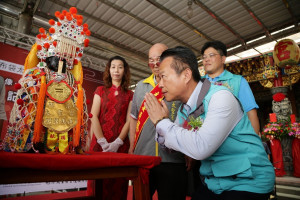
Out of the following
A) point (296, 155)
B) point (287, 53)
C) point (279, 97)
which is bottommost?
point (296, 155)

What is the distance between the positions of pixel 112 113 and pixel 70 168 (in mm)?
1262

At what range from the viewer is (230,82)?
1.97 m

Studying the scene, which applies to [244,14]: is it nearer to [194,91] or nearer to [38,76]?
[194,91]

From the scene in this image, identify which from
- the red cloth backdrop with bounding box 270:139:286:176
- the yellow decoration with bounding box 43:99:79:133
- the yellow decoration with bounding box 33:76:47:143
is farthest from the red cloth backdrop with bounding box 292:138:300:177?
the yellow decoration with bounding box 33:76:47:143

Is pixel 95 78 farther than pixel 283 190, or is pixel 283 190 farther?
pixel 95 78

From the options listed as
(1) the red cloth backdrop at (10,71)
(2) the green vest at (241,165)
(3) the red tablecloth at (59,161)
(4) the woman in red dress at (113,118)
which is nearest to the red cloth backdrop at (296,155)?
(4) the woman in red dress at (113,118)

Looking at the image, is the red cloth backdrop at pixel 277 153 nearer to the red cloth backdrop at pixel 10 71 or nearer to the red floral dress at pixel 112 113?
the red floral dress at pixel 112 113

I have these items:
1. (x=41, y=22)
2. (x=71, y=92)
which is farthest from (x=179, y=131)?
(x=41, y=22)

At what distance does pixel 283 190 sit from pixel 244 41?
187 inches

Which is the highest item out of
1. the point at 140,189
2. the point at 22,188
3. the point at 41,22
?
the point at 41,22

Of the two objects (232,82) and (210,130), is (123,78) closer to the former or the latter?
(232,82)

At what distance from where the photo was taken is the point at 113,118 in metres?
2.05

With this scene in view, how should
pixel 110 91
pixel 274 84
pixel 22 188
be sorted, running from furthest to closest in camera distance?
pixel 274 84 < pixel 22 188 < pixel 110 91

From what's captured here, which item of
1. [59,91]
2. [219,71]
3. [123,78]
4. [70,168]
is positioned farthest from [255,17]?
[70,168]
